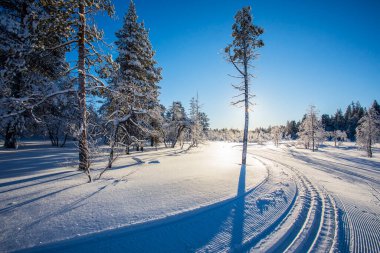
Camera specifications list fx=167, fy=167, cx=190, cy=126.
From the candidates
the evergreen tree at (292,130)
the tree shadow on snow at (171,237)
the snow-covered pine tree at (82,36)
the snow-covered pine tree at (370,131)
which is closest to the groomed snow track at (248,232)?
the tree shadow on snow at (171,237)

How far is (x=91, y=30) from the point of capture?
7852 millimetres

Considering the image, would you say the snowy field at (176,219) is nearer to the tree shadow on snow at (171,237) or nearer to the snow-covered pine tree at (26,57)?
the tree shadow on snow at (171,237)

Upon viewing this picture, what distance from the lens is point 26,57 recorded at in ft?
27.3

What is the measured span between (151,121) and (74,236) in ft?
52.1

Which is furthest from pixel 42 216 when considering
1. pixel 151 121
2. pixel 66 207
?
pixel 151 121

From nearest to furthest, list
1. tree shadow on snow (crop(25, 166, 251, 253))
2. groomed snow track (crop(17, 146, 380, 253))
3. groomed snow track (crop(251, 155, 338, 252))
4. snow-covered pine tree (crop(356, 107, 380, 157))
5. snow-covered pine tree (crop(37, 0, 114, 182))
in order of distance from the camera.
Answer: tree shadow on snow (crop(25, 166, 251, 253))
groomed snow track (crop(17, 146, 380, 253))
groomed snow track (crop(251, 155, 338, 252))
snow-covered pine tree (crop(37, 0, 114, 182))
snow-covered pine tree (crop(356, 107, 380, 157))

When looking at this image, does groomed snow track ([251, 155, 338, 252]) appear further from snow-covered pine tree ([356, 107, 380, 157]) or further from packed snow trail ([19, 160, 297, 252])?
snow-covered pine tree ([356, 107, 380, 157])

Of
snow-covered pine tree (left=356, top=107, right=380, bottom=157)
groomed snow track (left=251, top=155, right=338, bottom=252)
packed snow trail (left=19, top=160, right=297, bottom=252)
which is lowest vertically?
groomed snow track (left=251, top=155, right=338, bottom=252)

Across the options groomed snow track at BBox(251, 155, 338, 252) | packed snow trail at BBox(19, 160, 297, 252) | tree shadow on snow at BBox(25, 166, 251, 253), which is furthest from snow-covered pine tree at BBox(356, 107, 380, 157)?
tree shadow on snow at BBox(25, 166, 251, 253)

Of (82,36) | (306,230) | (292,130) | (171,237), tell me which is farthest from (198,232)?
(292,130)

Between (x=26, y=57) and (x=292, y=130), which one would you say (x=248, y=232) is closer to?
(x=26, y=57)

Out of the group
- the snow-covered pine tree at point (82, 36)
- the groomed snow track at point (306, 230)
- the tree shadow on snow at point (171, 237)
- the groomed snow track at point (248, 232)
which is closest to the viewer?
the tree shadow on snow at point (171, 237)

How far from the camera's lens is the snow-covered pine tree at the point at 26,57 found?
692cm

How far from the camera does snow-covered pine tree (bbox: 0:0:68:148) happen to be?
6.92m
